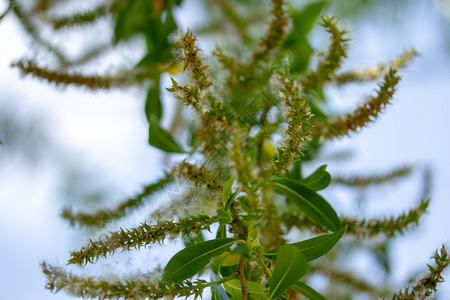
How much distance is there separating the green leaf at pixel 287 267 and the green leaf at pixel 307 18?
2.86 ft

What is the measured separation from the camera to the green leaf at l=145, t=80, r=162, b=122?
1.32m

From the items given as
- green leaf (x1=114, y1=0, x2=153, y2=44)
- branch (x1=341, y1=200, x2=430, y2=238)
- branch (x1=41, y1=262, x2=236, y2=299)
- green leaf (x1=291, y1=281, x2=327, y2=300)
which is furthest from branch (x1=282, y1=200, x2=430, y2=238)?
green leaf (x1=114, y1=0, x2=153, y2=44)

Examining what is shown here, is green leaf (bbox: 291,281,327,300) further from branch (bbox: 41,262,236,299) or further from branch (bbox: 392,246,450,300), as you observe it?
branch (bbox: 41,262,236,299)

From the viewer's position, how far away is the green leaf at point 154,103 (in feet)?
4.33

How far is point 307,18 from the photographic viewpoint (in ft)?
4.46

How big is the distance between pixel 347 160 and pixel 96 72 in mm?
1075

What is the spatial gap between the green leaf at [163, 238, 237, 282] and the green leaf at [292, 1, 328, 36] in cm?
83

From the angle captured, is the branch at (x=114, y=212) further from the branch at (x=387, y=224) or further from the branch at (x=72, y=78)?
the branch at (x=387, y=224)

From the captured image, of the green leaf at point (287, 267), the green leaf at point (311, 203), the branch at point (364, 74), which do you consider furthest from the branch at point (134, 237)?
the branch at point (364, 74)

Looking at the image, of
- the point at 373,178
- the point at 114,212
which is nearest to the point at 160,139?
the point at 114,212

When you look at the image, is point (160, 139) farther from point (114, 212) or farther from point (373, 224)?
point (373, 224)

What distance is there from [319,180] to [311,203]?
0.05 m

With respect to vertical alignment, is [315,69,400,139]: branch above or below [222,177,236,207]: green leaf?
above

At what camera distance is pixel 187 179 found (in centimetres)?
85
